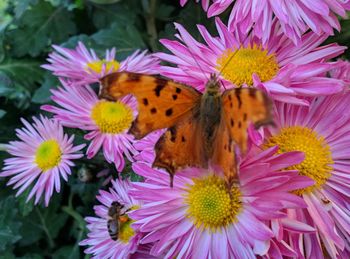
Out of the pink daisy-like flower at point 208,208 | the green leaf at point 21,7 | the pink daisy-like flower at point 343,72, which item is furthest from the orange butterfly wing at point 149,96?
the green leaf at point 21,7

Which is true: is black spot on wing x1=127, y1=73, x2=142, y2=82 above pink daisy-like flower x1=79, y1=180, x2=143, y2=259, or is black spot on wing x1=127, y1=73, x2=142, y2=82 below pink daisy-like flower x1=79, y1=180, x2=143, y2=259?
above

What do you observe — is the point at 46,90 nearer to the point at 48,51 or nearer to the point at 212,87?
the point at 48,51

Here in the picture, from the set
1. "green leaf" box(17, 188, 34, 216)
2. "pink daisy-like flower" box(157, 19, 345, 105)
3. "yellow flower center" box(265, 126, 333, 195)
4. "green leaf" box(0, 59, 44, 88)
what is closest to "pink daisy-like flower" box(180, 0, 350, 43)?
"pink daisy-like flower" box(157, 19, 345, 105)

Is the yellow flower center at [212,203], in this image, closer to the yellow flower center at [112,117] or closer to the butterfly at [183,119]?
the butterfly at [183,119]

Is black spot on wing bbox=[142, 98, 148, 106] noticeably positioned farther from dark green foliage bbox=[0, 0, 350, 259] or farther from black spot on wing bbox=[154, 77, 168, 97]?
dark green foliage bbox=[0, 0, 350, 259]

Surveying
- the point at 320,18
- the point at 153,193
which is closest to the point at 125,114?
the point at 153,193

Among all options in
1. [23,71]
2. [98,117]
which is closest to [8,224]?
[98,117]
